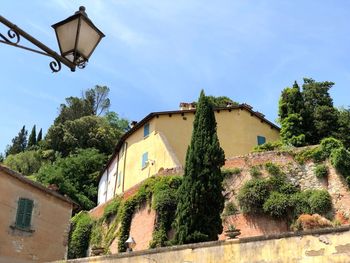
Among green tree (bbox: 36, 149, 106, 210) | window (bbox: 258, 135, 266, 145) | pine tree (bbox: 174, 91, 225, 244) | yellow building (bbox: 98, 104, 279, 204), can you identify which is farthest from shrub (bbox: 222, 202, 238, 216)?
green tree (bbox: 36, 149, 106, 210)

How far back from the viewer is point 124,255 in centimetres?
1340

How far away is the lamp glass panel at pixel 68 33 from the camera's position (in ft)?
19.4

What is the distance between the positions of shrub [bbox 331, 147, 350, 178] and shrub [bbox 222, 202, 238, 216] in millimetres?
5607

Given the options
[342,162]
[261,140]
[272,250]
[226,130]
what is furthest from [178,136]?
[272,250]

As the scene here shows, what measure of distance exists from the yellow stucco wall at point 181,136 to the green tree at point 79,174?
9745mm

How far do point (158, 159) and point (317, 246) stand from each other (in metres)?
27.3

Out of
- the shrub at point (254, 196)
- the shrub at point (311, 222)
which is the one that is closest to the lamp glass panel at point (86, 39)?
the shrub at point (311, 222)

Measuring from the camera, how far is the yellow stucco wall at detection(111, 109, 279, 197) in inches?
1459

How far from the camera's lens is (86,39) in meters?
5.99

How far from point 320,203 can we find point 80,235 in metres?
16.3

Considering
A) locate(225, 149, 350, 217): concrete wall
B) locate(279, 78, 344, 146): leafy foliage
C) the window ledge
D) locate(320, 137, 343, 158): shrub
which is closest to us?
the window ledge

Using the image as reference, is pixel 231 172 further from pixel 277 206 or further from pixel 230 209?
pixel 277 206

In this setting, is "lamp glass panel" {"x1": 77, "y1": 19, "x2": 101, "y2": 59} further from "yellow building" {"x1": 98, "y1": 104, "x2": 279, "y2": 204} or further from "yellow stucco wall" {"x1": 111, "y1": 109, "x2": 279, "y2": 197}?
"yellow stucco wall" {"x1": 111, "y1": 109, "x2": 279, "y2": 197}

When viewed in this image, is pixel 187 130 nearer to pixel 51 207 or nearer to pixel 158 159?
pixel 158 159
